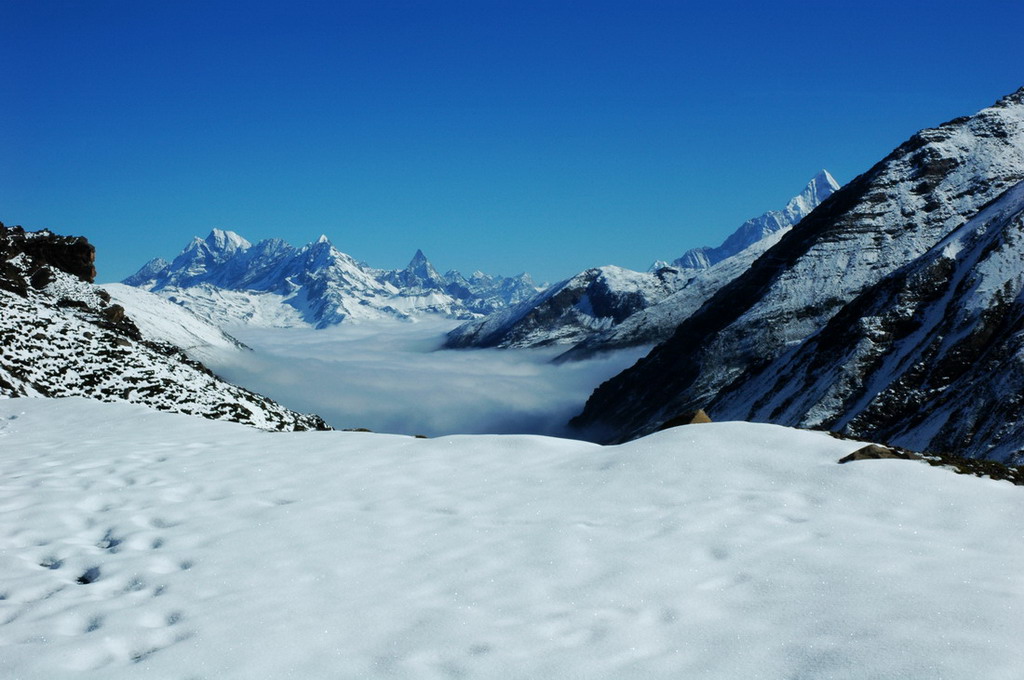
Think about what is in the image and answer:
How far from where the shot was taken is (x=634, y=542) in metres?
10.4

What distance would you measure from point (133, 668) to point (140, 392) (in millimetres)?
41224

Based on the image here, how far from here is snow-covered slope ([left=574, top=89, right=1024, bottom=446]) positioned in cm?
15312

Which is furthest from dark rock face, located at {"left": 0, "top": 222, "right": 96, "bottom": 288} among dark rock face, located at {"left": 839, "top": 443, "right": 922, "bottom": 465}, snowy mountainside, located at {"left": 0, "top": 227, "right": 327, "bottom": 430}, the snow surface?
dark rock face, located at {"left": 839, "top": 443, "right": 922, "bottom": 465}

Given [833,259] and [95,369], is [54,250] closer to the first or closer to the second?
[95,369]

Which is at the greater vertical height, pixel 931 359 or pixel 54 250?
pixel 54 250

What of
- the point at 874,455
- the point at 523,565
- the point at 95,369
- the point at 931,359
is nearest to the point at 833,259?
the point at 931,359

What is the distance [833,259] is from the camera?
16588cm

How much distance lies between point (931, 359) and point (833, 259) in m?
84.7

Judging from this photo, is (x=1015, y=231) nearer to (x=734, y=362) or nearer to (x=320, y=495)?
(x=734, y=362)

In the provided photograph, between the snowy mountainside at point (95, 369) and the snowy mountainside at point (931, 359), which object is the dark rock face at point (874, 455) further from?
the snowy mountainside at point (931, 359)

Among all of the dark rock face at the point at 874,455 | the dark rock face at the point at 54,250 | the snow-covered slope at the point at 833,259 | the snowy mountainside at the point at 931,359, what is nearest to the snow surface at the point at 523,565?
the dark rock face at the point at 874,455

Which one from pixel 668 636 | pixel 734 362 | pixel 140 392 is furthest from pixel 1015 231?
pixel 668 636

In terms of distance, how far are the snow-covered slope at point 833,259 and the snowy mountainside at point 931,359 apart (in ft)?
Result: 105

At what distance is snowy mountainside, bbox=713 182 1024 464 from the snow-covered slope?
3207cm
